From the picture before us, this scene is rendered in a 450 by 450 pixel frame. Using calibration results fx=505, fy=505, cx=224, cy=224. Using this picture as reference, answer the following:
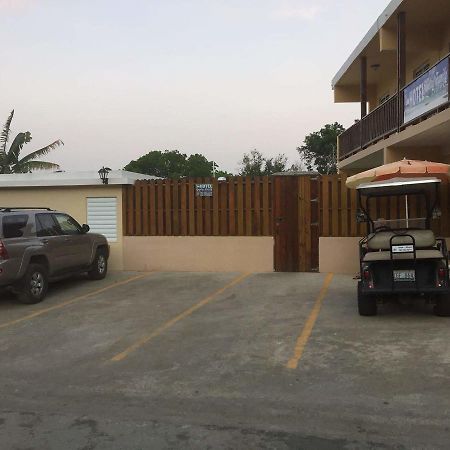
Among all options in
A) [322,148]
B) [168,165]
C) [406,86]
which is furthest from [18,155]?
[168,165]

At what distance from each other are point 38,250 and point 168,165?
205 feet

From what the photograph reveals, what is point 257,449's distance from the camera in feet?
11.9

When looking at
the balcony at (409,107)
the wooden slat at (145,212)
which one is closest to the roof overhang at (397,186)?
the balcony at (409,107)

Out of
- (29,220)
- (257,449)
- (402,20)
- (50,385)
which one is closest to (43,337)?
(50,385)

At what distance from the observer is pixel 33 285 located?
946 cm

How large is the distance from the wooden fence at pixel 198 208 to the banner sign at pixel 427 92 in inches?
141

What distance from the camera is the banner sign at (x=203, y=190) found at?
42.1 ft

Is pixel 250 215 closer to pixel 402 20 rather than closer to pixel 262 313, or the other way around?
pixel 262 313

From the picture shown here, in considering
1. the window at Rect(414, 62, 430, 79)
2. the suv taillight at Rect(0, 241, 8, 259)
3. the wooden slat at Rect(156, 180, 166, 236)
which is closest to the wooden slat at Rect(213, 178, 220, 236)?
the wooden slat at Rect(156, 180, 166, 236)

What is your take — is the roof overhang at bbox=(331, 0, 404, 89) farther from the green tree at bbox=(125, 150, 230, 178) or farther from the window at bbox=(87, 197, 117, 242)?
the green tree at bbox=(125, 150, 230, 178)

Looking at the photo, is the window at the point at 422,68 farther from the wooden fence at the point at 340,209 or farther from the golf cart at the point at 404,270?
the golf cart at the point at 404,270

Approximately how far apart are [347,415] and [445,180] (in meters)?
5.93

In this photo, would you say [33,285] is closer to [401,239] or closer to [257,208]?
[257,208]

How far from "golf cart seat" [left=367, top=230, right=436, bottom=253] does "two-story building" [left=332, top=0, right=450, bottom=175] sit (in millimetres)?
2528
